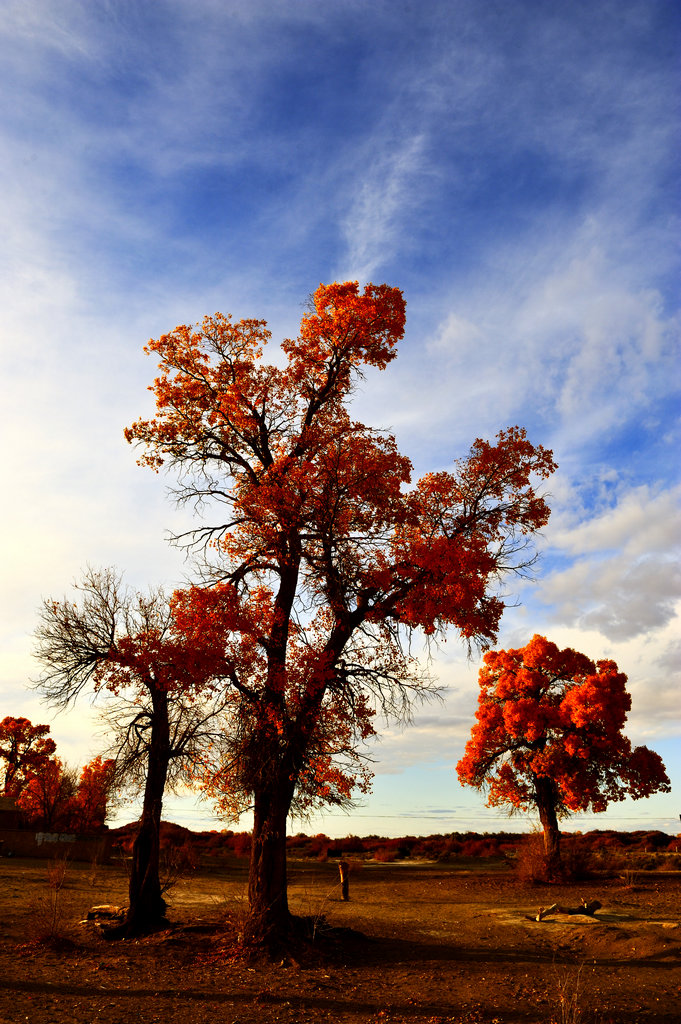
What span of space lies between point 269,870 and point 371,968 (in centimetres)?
266

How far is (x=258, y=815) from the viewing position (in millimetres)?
14180

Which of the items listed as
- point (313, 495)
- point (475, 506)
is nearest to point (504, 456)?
point (475, 506)

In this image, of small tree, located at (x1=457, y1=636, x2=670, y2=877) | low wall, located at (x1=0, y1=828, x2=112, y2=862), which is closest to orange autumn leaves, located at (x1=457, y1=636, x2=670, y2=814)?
small tree, located at (x1=457, y1=636, x2=670, y2=877)

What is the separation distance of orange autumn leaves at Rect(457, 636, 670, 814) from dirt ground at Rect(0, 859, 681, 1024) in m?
4.76

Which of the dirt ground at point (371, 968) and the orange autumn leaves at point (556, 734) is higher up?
the orange autumn leaves at point (556, 734)

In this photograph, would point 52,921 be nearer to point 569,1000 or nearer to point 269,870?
point 269,870

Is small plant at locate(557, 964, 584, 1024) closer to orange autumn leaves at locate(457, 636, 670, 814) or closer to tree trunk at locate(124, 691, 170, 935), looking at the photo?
tree trunk at locate(124, 691, 170, 935)

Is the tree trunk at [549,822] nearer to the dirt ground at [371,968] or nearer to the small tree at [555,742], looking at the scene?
the small tree at [555,742]

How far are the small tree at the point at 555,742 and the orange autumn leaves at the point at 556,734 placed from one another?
0.12 ft

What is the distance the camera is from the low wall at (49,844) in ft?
112

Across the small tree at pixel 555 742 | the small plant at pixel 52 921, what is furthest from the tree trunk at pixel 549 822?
the small plant at pixel 52 921

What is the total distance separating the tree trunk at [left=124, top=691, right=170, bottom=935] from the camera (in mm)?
15281

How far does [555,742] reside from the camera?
985 inches

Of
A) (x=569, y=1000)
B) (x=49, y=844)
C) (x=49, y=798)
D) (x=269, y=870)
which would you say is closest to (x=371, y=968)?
(x=269, y=870)
